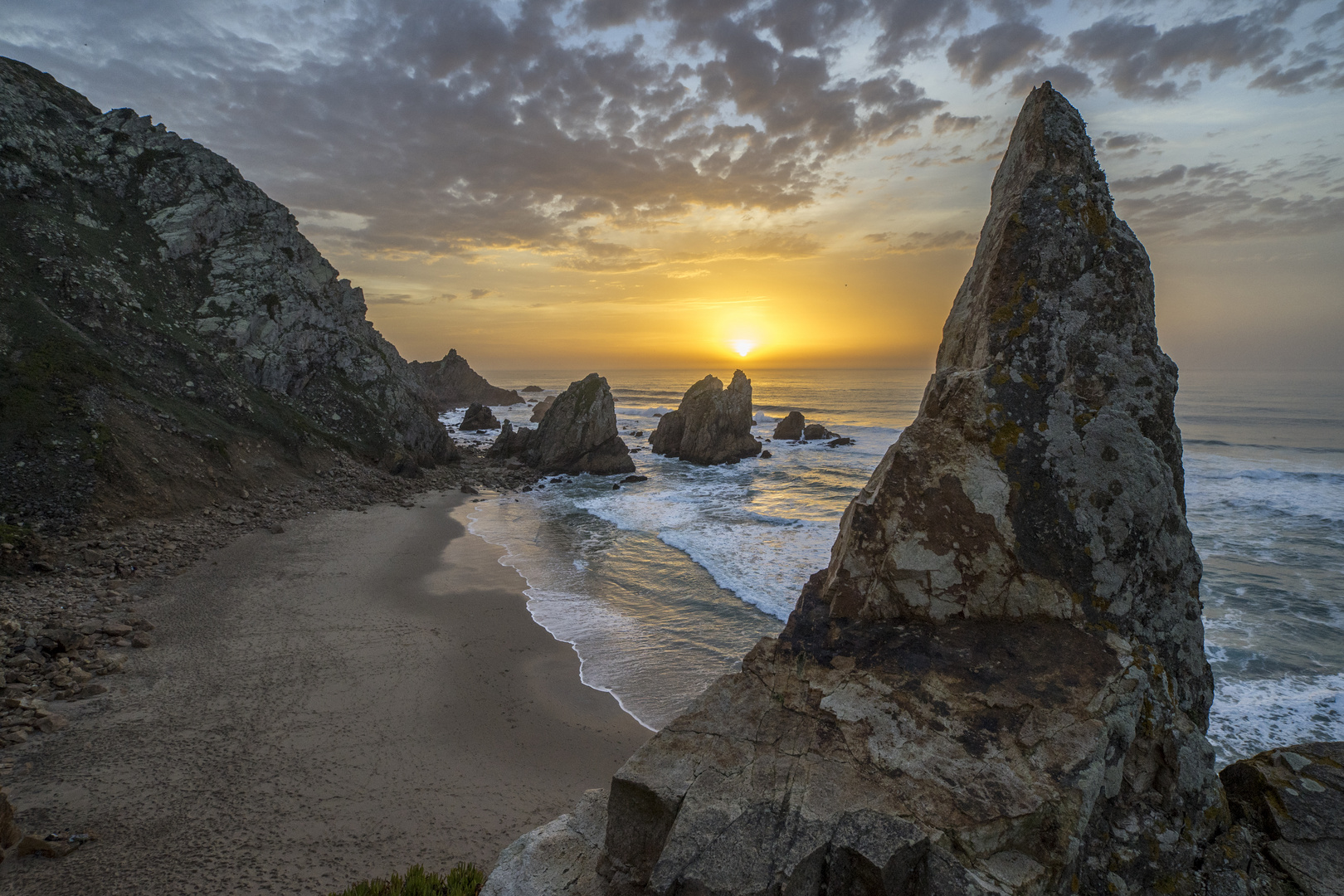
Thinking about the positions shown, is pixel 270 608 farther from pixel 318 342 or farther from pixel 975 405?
pixel 318 342

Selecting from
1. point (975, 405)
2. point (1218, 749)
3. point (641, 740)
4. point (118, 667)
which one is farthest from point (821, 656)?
point (118, 667)

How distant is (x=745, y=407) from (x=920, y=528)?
4235 cm

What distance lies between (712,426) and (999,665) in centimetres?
4086

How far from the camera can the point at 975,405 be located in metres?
4.93

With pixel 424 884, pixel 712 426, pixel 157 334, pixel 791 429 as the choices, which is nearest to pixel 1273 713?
pixel 424 884

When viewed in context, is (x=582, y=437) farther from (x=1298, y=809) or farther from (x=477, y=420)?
(x=1298, y=809)

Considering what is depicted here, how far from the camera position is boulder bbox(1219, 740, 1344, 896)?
12.4 feet

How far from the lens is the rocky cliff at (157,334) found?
58.6 ft

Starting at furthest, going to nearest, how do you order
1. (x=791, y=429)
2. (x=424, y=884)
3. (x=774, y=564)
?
(x=791, y=429) → (x=774, y=564) → (x=424, y=884)

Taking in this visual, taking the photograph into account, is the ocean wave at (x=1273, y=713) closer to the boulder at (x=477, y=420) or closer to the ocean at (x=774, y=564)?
the ocean at (x=774, y=564)

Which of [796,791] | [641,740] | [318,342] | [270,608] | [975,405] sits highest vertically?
[318,342]

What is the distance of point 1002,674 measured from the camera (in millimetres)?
4211

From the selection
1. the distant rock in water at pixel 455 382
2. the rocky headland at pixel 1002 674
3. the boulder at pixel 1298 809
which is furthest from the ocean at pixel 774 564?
A: the distant rock in water at pixel 455 382

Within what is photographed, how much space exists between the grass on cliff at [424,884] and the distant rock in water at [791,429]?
5168cm
